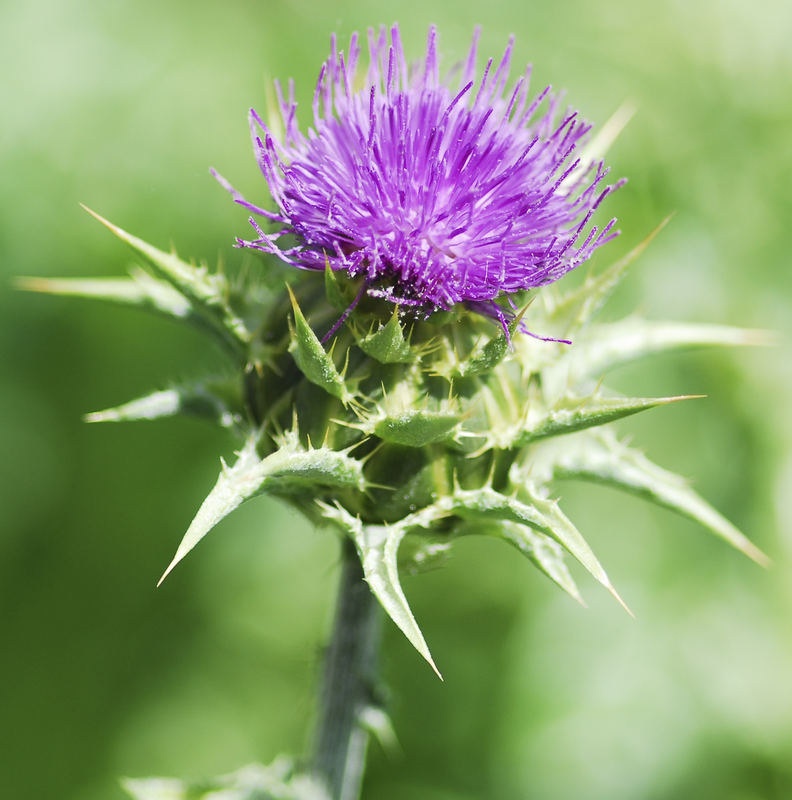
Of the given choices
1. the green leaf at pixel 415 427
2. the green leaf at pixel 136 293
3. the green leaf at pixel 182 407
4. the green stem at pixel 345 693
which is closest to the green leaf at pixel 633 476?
the green leaf at pixel 415 427

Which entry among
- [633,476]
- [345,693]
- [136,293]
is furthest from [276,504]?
[633,476]

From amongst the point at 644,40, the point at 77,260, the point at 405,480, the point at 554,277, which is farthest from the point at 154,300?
the point at 644,40

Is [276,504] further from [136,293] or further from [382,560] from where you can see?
[382,560]

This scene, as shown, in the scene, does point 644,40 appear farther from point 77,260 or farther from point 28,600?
point 28,600

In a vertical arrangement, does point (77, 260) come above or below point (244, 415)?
above

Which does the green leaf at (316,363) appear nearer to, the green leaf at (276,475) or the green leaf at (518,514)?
the green leaf at (276,475)

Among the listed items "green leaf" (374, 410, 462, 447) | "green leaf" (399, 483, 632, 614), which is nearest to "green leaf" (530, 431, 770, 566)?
"green leaf" (399, 483, 632, 614)
